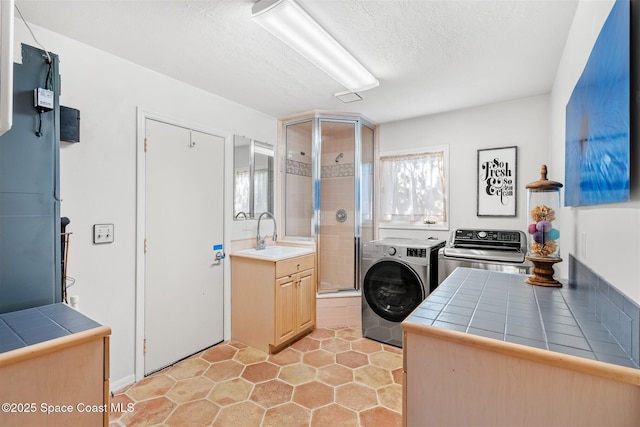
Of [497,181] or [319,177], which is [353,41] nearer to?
[319,177]

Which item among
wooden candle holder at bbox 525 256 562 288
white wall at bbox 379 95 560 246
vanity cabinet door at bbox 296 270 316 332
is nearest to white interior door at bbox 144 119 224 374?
vanity cabinet door at bbox 296 270 316 332

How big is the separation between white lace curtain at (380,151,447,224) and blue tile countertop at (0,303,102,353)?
3.02m

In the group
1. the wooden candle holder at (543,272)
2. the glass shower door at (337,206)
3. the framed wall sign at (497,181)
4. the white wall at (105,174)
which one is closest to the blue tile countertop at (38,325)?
the white wall at (105,174)

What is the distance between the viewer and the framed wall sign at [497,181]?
289cm

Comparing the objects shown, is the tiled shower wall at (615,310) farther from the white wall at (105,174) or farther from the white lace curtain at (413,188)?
the white wall at (105,174)

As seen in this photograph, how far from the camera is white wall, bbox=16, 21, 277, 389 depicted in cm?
188

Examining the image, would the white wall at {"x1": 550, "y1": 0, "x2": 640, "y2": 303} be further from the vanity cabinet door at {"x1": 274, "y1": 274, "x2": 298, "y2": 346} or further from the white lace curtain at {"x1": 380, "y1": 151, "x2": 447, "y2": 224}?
the vanity cabinet door at {"x1": 274, "y1": 274, "x2": 298, "y2": 346}

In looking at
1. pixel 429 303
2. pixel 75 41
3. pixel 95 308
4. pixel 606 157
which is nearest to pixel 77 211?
pixel 95 308

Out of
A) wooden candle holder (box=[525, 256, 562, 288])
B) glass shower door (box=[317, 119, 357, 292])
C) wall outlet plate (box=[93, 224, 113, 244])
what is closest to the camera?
wooden candle holder (box=[525, 256, 562, 288])

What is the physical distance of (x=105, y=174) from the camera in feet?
6.68

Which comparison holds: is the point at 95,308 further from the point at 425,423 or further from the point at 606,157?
the point at 606,157

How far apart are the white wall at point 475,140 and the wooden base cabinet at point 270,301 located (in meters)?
1.34

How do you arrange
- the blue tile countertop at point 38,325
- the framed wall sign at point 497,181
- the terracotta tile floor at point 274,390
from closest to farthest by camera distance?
1. the blue tile countertop at point 38,325
2. the terracotta tile floor at point 274,390
3. the framed wall sign at point 497,181

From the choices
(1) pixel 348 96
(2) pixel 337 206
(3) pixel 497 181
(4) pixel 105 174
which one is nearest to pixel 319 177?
(2) pixel 337 206
